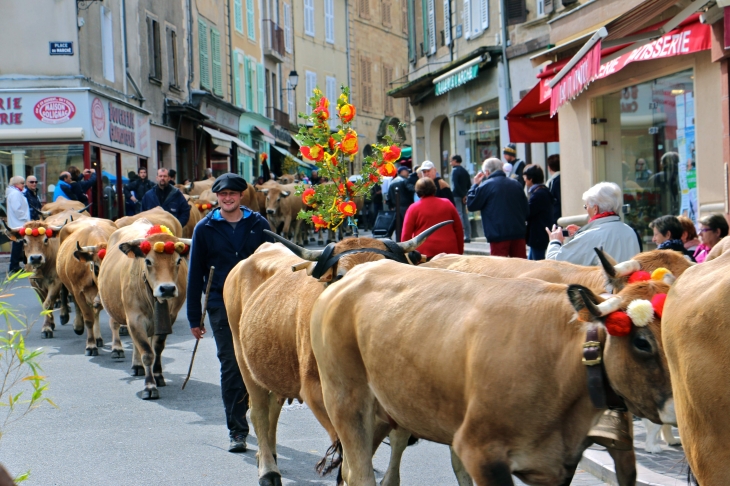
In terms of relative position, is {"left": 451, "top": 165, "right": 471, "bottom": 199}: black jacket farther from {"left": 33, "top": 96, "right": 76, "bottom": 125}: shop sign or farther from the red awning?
{"left": 33, "top": 96, "right": 76, "bottom": 125}: shop sign

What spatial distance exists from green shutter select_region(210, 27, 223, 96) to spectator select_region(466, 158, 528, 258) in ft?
92.9

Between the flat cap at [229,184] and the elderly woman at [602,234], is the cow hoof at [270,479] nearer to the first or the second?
the flat cap at [229,184]

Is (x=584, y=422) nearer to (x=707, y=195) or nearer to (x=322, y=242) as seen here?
(x=707, y=195)

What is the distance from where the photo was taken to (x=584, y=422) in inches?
160

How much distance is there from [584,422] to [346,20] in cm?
5565

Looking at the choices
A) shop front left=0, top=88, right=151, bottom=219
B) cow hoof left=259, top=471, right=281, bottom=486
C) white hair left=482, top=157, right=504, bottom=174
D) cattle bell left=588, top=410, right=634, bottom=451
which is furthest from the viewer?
shop front left=0, top=88, right=151, bottom=219

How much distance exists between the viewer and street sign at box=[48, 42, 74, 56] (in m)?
25.7

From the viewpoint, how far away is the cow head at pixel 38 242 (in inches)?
600

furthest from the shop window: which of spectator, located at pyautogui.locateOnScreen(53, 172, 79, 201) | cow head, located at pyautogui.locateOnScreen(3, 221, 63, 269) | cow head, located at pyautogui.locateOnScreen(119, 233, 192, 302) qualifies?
spectator, located at pyautogui.locateOnScreen(53, 172, 79, 201)

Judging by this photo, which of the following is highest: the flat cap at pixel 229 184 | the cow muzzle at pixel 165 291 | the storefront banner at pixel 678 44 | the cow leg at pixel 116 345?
the storefront banner at pixel 678 44

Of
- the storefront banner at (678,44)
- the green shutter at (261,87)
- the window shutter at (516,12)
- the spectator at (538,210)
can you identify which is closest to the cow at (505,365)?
the storefront banner at (678,44)

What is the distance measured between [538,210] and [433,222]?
1.91 meters

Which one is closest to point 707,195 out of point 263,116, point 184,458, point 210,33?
point 184,458

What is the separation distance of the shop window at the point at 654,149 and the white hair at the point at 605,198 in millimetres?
4446
